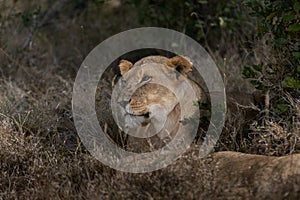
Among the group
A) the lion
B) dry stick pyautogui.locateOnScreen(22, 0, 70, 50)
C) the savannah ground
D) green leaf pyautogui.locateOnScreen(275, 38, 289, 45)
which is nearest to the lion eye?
the lion

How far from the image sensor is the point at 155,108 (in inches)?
167

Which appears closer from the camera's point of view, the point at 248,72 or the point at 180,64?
the point at 180,64

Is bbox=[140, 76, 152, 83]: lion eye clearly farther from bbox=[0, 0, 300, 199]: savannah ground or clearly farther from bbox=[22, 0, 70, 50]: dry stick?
bbox=[22, 0, 70, 50]: dry stick

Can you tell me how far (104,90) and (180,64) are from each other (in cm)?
155

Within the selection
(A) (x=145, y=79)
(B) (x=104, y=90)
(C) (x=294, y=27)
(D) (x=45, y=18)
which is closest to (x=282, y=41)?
(C) (x=294, y=27)

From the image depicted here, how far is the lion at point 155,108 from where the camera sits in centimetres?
419

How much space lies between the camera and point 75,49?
7625 millimetres

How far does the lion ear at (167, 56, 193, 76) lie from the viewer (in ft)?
14.9

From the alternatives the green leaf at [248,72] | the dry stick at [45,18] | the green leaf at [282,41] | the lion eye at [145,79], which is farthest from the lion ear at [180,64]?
the dry stick at [45,18]

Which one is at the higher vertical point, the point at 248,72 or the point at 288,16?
the point at 288,16

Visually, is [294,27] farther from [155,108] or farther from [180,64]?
[155,108]

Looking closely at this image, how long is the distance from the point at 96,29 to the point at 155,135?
4.11 meters

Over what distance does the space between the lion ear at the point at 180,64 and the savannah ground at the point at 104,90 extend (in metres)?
0.53

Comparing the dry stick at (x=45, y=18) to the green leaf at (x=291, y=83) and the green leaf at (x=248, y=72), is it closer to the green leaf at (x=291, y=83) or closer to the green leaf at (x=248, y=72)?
the green leaf at (x=248, y=72)
